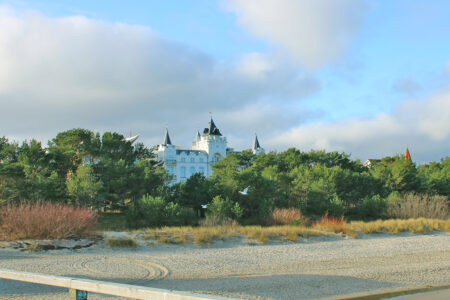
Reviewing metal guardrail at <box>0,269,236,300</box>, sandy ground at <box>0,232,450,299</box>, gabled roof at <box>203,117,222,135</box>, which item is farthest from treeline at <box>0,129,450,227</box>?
gabled roof at <box>203,117,222,135</box>

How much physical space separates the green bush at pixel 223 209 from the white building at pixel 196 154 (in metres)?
58.2

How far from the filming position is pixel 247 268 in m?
14.0

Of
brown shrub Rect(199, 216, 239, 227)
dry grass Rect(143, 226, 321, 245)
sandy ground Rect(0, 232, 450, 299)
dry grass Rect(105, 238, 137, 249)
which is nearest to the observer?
sandy ground Rect(0, 232, 450, 299)

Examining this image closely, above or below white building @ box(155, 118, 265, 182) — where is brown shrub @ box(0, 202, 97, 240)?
below

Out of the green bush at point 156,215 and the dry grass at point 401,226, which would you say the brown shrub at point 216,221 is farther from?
the dry grass at point 401,226

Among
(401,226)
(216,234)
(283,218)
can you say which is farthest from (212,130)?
(216,234)

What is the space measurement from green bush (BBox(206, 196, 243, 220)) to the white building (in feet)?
191

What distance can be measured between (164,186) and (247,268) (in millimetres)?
18660

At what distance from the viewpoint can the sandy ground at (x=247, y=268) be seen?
36.2ft

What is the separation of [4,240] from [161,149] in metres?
76.3

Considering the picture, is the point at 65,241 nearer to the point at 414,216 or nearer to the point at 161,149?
the point at 414,216

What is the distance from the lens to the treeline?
27.8 m

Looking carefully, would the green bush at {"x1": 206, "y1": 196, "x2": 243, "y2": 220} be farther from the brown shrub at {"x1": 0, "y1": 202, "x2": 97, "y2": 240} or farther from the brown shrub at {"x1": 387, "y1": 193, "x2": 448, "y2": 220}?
the brown shrub at {"x1": 387, "y1": 193, "x2": 448, "y2": 220}

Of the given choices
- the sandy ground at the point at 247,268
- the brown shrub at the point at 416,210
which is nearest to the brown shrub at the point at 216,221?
the sandy ground at the point at 247,268
